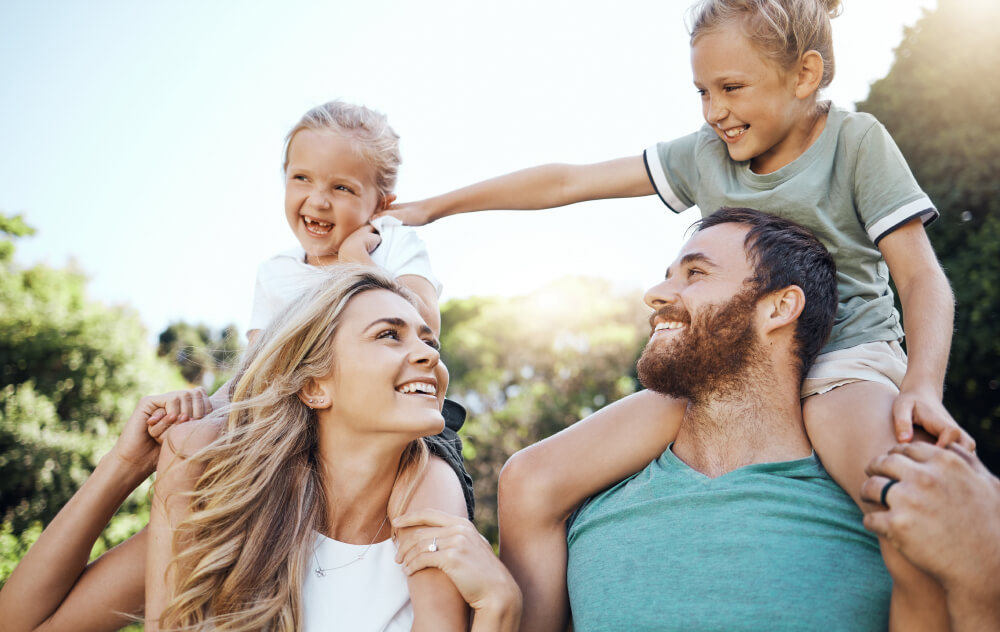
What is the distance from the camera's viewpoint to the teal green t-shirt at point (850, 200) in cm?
276

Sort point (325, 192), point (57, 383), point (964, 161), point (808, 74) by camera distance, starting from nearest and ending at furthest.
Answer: point (808, 74) → point (325, 192) → point (964, 161) → point (57, 383)

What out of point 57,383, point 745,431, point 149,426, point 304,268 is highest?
point 304,268

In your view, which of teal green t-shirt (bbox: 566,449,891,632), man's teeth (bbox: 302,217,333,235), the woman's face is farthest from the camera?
man's teeth (bbox: 302,217,333,235)

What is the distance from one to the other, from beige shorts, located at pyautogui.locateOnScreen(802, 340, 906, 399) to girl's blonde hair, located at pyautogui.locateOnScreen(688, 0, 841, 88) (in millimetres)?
1057

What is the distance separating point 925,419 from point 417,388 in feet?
5.35

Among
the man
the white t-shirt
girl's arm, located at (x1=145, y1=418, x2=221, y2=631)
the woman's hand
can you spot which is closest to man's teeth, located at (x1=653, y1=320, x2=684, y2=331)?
the man

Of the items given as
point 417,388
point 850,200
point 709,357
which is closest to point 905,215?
point 850,200

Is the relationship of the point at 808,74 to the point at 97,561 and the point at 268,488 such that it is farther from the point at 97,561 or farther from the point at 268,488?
the point at 97,561

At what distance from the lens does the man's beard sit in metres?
2.74

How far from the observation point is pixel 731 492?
8.26ft

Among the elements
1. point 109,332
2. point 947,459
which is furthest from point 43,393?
point 947,459

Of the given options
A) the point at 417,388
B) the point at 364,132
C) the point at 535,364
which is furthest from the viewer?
the point at 535,364

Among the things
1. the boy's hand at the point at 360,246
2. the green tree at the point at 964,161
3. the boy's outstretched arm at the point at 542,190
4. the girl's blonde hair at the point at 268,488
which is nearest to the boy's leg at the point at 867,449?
the boy's outstretched arm at the point at 542,190

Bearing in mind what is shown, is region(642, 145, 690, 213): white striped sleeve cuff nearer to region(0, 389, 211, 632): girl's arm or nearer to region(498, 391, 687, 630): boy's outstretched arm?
region(498, 391, 687, 630): boy's outstretched arm
